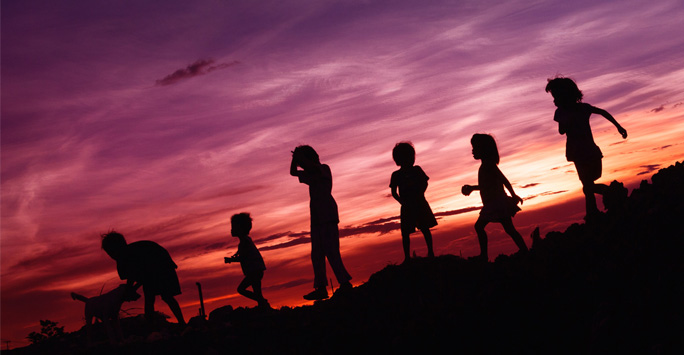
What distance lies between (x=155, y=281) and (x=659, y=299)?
1021 centimetres

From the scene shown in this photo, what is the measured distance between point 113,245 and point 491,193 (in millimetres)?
8281

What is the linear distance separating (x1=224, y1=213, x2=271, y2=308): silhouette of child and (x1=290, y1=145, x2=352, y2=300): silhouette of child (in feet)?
6.40

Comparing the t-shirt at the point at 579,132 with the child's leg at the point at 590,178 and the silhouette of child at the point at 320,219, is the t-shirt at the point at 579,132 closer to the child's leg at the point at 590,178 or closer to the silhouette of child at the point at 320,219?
the child's leg at the point at 590,178

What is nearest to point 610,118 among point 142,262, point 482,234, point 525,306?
point 482,234

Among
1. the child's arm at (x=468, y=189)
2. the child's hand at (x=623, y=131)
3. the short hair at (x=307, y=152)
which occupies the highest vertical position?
the short hair at (x=307, y=152)

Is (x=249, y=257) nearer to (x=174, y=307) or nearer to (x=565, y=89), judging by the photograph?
(x=174, y=307)

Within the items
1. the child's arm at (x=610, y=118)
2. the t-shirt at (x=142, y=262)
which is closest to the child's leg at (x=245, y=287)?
the t-shirt at (x=142, y=262)

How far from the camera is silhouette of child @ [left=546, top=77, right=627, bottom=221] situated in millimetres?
12875

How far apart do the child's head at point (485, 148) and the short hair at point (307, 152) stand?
3.31 m

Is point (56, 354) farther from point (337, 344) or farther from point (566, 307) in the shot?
point (566, 307)

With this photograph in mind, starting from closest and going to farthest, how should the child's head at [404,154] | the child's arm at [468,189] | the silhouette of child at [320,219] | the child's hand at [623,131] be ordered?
the child's hand at [623,131]
the child's arm at [468,189]
the silhouette of child at [320,219]
the child's head at [404,154]

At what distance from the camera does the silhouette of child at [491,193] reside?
13516 millimetres

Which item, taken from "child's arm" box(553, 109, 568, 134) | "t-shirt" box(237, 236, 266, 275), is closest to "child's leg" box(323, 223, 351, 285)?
"t-shirt" box(237, 236, 266, 275)

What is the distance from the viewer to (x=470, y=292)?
11398 mm
